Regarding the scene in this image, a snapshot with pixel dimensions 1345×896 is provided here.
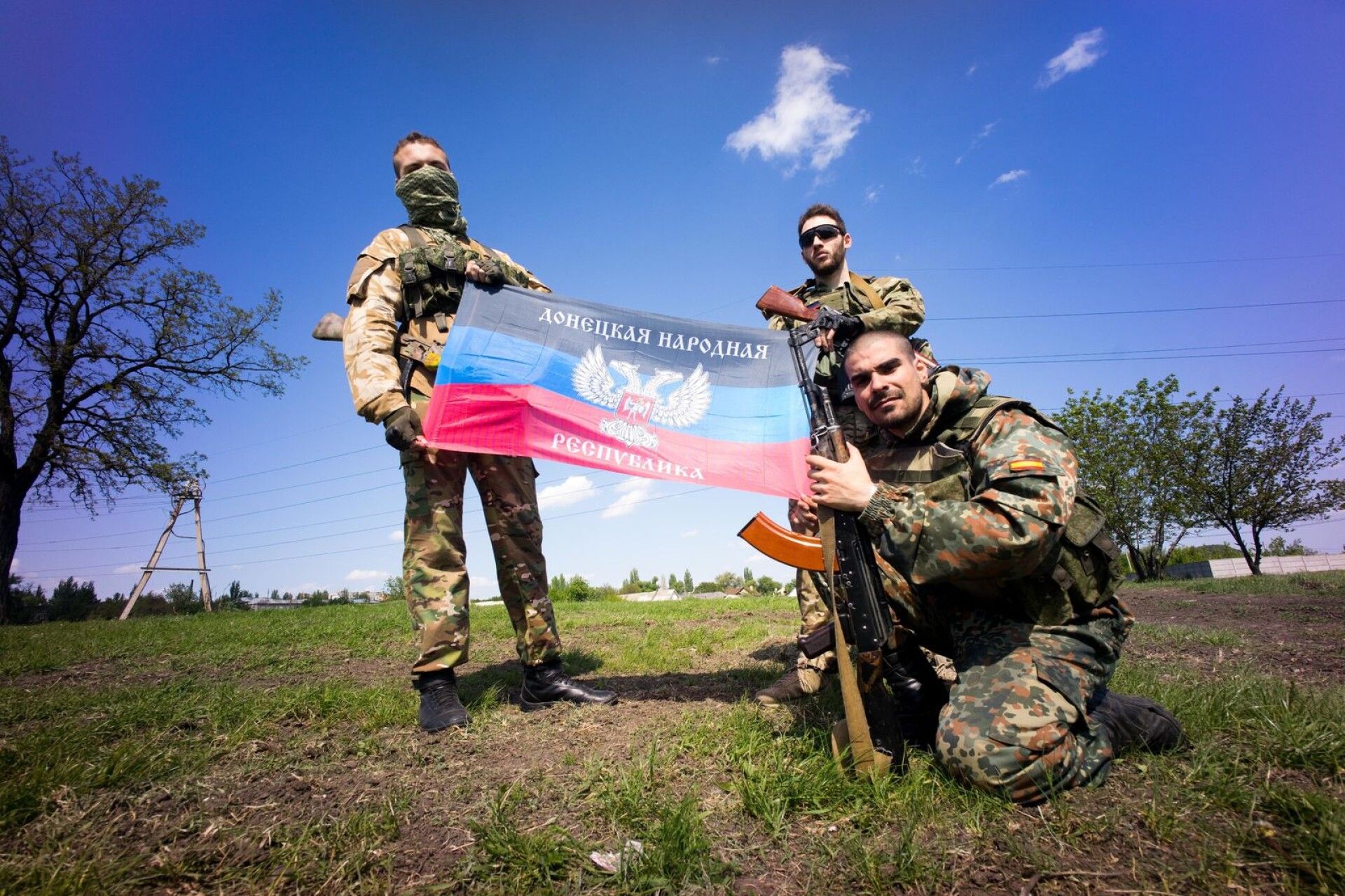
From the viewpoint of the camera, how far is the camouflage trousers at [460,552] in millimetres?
3383

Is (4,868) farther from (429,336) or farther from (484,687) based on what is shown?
(429,336)

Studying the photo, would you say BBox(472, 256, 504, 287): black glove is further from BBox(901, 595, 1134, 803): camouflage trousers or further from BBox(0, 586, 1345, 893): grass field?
BBox(901, 595, 1134, 803): camouflage trousers

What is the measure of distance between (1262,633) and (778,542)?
20.5 feet

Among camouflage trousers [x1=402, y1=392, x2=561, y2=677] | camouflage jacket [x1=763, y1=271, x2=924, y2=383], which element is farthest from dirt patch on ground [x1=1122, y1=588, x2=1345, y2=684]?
camouflage trousers [x1=402, y1=392, x2=561, y2=677]

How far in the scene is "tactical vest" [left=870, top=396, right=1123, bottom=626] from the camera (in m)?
2.49

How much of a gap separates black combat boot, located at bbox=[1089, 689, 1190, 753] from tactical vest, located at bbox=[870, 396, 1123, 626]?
0.38 meters

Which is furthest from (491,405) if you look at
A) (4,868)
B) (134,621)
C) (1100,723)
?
(134,621)

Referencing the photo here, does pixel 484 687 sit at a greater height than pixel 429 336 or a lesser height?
lesser

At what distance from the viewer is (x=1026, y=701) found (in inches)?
86.7

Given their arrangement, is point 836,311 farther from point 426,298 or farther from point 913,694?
point 426,298

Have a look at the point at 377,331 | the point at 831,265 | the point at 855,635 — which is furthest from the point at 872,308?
the point at 377,331

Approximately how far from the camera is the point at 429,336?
3799 millimetres

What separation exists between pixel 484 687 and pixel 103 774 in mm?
2020

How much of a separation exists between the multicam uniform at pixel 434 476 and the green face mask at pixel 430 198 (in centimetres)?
9
